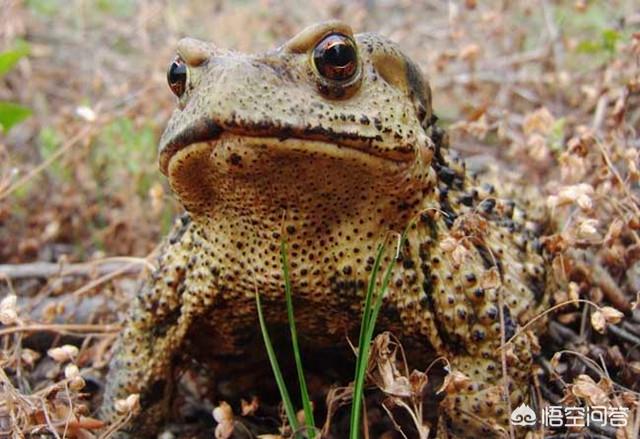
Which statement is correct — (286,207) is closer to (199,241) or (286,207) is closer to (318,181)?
(318,181)

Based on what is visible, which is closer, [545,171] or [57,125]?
[545,171]

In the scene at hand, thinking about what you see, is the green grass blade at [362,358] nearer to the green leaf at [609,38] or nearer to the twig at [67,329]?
the twig at [67,329]

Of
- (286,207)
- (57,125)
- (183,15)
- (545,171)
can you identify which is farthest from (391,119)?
(183,15)

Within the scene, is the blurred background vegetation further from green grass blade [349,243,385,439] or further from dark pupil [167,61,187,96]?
green grass blade [349,243,385,439]

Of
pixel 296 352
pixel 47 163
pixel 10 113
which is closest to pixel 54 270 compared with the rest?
pixel 47 163

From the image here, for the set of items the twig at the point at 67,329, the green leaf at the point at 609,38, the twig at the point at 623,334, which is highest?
the green leaf at the point at 609,38
